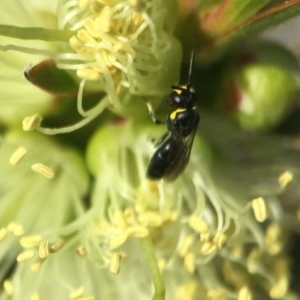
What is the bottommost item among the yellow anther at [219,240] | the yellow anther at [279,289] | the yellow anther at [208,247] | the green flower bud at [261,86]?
the yellow anther at [279,289]

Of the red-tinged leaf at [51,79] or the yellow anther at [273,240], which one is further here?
the yellow anther at [273,240]

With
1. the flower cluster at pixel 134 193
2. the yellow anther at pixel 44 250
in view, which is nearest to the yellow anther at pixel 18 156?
the flower cluster at pixel 134 193

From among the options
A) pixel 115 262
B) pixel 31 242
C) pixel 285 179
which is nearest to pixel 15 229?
pixel 31 242

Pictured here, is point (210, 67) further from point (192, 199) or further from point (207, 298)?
point (207, 298)

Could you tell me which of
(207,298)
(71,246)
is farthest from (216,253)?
(71,246)

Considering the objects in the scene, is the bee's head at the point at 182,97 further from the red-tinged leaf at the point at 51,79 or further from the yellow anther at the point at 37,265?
the yellow anther at the point at 37,265

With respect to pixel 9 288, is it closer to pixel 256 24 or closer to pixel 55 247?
pixel 55 247
